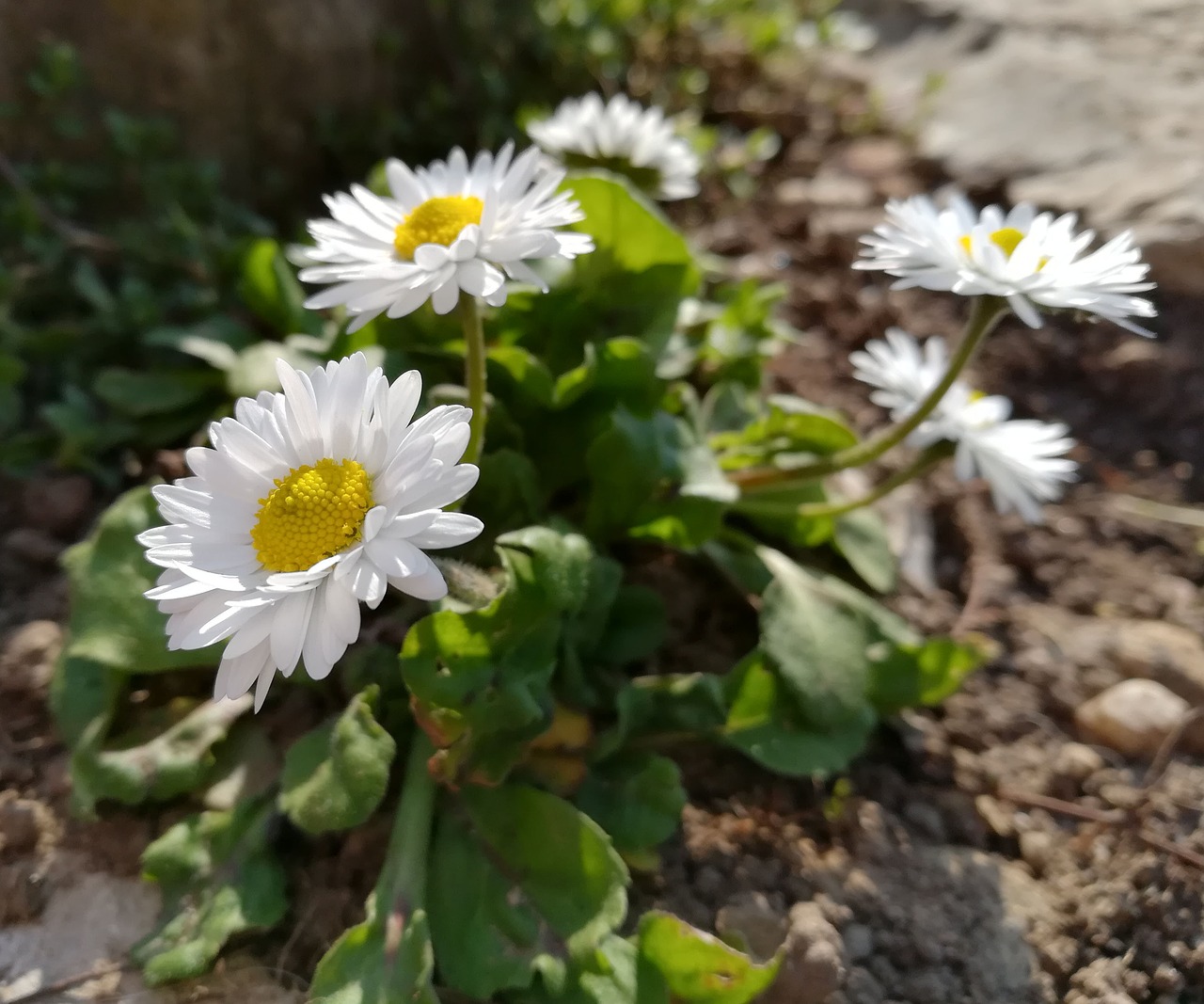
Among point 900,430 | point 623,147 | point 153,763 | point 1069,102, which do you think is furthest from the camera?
point 1069,102

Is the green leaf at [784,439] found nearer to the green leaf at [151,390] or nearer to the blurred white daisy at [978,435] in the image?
the blurred white daisy at [978,435]

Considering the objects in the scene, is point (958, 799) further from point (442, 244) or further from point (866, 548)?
point (442, 244)

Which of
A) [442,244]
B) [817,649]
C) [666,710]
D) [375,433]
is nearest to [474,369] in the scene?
[442,244]

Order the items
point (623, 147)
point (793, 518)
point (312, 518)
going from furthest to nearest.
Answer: point (623, 147) → point (793, 518) → point (312, 518)

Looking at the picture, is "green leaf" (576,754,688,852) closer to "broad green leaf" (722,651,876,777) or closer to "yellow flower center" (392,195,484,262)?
"broad green leaf" (722,651,876,777)

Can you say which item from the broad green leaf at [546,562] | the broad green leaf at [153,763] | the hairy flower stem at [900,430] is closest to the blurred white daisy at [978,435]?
the hairy flower stem at [900,430]

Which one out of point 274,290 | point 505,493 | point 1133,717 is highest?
point 274,290

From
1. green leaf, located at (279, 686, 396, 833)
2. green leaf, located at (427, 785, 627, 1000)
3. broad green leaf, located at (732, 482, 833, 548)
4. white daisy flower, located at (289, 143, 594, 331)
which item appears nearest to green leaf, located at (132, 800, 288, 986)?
green leaf, located at (279, 686, 396, 833)
